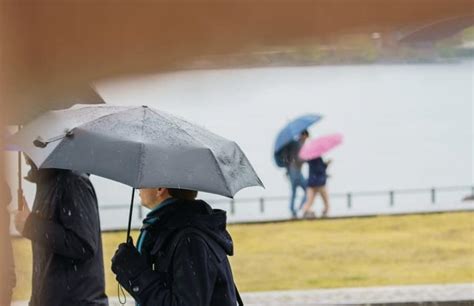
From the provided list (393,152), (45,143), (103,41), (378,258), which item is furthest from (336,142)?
(45,143)

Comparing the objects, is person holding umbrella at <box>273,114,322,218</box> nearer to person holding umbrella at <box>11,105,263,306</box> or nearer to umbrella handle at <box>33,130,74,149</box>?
umbrella handle at <box>33,130,74,149</box>

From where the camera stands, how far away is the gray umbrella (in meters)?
2.48

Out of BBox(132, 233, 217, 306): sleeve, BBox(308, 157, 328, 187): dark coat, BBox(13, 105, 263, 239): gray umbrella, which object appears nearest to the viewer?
BBox(132, 233, 217, 306): sleeve

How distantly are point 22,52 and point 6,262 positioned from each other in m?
1.31

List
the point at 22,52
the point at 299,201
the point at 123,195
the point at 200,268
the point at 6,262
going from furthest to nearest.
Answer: the point at 299,201
the point at 123,195
the point at 22,52
the point at 6,262
the point at 200,268

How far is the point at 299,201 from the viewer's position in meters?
6.91

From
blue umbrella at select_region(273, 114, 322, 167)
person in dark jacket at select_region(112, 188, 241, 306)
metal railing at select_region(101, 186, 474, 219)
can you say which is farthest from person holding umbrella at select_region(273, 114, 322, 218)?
person in dark jacket at select_region(112, 188, 241, 306)

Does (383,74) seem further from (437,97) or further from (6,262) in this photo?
(6,262)

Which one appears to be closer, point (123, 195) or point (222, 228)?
point (222, 228)

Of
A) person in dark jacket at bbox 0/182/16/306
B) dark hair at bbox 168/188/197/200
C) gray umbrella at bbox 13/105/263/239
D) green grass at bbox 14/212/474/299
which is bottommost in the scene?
green grass at bbox 14/212/474/299

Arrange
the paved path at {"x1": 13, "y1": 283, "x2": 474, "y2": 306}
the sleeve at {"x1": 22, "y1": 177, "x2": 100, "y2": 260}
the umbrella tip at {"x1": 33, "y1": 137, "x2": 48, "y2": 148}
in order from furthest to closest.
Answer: the paved path at {"x1": 13, "y1": 283, "x2": 474, "y2": 306}, the sleeve at {"x1": 22, "y1": 177, "x2": 100, "y2": 260}, the umbrella tip at {"x1": 33, "y1": 137, "x2": 48, "y2": 148}

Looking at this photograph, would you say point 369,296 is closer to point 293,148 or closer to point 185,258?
point 293,148

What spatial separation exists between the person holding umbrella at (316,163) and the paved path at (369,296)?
3.03 ft

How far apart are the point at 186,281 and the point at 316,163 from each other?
4.65 meters
